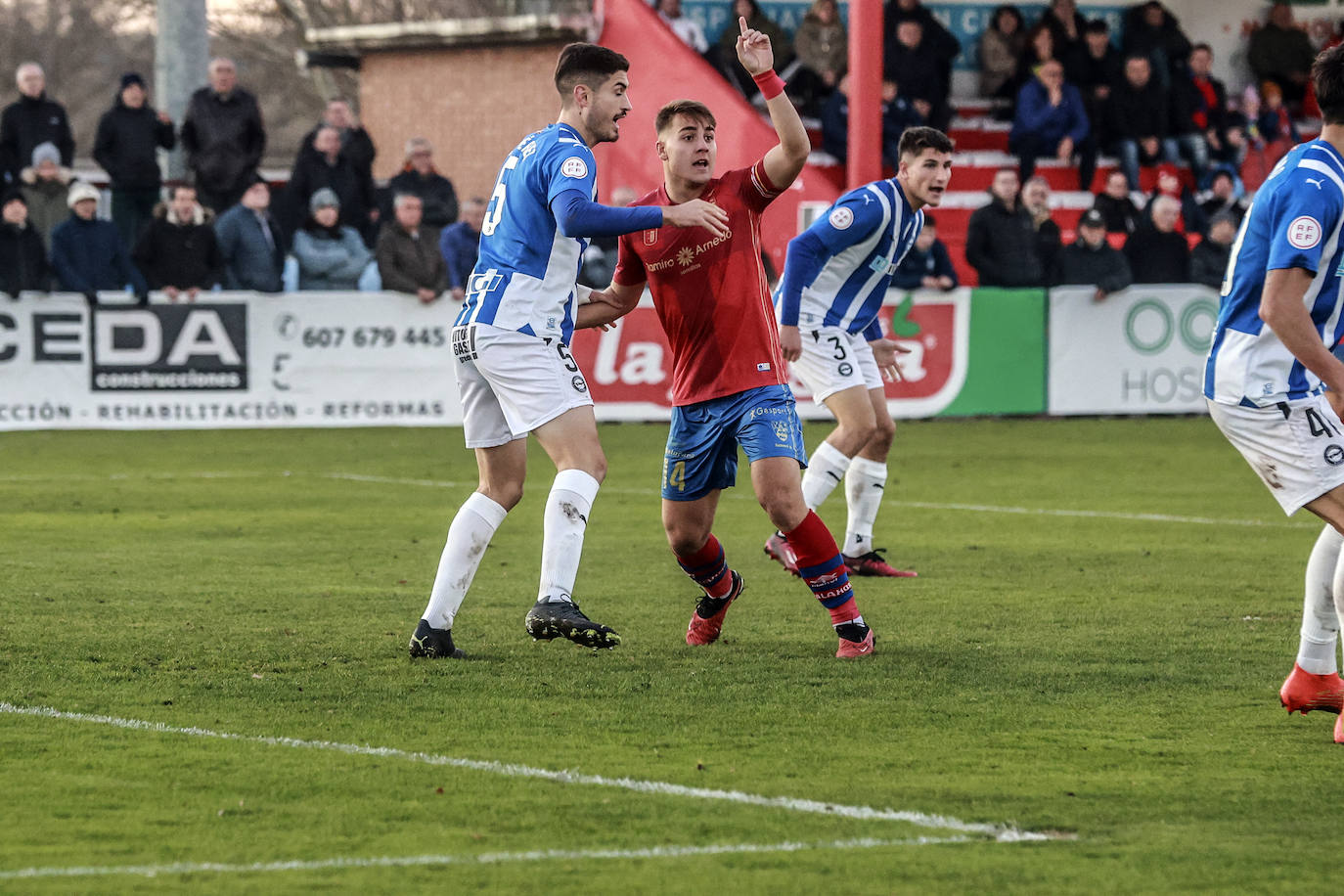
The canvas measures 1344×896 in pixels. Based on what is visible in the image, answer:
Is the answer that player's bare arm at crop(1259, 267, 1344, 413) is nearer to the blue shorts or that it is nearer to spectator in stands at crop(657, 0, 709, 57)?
the blue shorts

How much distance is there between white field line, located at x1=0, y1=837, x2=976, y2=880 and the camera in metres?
4.27

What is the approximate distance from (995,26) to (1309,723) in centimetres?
1993

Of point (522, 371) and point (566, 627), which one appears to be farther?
point (522, 371)

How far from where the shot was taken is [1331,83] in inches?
219

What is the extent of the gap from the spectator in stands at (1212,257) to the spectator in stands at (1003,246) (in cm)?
167

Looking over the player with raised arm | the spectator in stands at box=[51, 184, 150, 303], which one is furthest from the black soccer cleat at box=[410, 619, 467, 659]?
the spectator in stands at box=[51, 184, 150, 303]

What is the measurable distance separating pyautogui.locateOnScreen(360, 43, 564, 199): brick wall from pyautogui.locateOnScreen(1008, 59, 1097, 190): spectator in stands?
5580mm

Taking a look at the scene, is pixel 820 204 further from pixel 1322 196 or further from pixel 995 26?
pixel 1322 196

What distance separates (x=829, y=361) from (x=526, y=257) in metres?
3.04

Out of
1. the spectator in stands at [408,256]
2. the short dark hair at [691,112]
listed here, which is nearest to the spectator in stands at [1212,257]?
the spectator in stands at [408,256]

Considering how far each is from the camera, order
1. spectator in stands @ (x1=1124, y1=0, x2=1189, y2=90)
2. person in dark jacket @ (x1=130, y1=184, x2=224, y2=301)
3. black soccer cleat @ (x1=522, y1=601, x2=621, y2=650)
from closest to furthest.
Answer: black soccer cleat @ (x1=522, y1=601, x2=621, y2=650) → person in dark jacket @ (x1=130, y1=184, x2=224, y2=301) → spectator in stands @ (x1=1124, y1=0, x2=1189, y2=90)

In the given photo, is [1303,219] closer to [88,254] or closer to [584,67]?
[584,67]

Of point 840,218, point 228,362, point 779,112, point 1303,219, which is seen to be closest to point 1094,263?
point 228,362

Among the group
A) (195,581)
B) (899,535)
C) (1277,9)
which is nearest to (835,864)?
(195,581)
